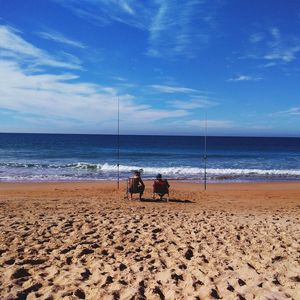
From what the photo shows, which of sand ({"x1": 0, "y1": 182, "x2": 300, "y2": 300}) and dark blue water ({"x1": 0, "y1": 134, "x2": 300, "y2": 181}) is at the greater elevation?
sand ({"x1": 0, "y1": 182, "x2": 300, "y2": 300})

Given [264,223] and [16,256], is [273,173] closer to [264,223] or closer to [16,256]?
[264,223]

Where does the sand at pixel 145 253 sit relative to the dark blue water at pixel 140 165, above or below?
above

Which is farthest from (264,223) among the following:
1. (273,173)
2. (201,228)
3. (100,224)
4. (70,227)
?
(273,173)

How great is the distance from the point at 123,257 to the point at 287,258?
270 centimetres

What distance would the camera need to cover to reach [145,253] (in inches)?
230

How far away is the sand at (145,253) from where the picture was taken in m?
4.40

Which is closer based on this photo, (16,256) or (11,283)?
(11,283)

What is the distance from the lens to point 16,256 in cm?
546

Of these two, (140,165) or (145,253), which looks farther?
(140,165)

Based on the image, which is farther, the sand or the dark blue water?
the dark blue water

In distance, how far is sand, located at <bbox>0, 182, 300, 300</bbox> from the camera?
14.4 feet

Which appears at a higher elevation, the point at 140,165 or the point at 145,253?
the point at 145,253

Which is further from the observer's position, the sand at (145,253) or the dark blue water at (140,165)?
the dark blue water at (140,165)

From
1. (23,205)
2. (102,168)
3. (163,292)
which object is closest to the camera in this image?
(163,292)
